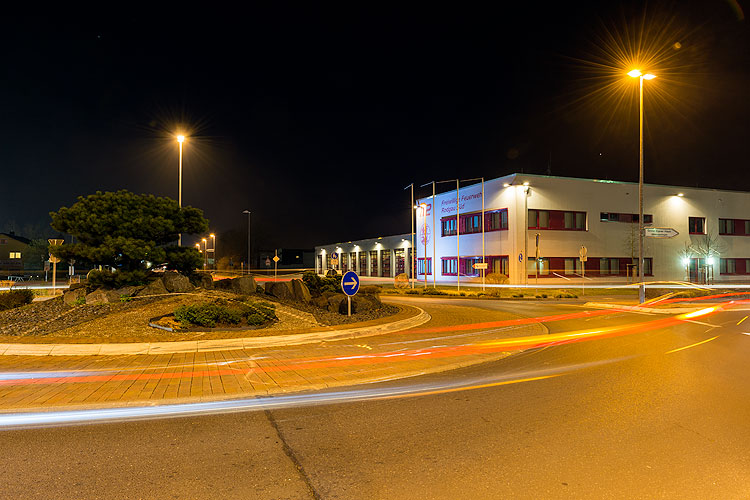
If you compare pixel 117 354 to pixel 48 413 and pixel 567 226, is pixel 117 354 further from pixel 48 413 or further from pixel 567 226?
pixel 567 226

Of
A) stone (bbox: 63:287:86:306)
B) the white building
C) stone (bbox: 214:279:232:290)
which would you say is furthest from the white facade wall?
stone (bbox: 63:287:86:306)

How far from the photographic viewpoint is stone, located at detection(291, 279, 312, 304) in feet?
61.7

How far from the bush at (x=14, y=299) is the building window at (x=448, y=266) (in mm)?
40167

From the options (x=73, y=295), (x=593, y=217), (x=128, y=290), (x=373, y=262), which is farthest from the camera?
(x=373, y=262)

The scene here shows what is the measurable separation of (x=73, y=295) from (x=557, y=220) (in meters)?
39.9

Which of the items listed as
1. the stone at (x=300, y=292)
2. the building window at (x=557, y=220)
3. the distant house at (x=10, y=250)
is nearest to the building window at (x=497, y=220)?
the building window at (x=557, y=220)

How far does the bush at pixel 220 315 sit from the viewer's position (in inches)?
475

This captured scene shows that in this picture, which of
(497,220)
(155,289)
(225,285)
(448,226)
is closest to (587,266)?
(497,220)

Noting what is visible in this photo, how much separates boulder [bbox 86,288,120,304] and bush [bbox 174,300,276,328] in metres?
5.25

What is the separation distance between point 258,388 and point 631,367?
7000 mm

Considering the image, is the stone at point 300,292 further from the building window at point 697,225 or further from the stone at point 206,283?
the building window at point 697,225

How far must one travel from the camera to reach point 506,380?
780 cm

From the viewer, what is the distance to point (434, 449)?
186 inches

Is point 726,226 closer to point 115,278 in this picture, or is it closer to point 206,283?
point 206,283
